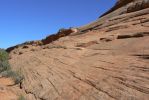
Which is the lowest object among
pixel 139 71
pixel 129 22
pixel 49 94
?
pixel 49 94

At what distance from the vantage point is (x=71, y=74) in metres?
14.4

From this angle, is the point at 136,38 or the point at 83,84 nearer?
the point at 83,84

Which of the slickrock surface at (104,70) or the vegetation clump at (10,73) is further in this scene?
the vegetation clump at (10,73)

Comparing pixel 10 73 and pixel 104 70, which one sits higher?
pixel 104 70

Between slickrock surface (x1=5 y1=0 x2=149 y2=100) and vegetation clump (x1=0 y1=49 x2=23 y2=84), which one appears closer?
slickrock surface (x1=5 y1=0 x2=149 y2=100)

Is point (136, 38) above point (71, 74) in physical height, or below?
above

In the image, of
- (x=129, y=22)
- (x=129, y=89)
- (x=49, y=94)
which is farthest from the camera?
(x=129, y=22)

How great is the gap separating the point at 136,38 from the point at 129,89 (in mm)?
5910

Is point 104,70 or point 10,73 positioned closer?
point 104,70

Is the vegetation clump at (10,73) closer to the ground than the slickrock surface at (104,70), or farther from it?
closer to the ground

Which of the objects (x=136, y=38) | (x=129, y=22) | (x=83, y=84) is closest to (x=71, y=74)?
(x=83, y=84)

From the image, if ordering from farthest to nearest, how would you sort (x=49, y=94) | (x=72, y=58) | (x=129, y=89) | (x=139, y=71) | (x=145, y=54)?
1. (x=72, y=58)
2. (x=49, y=94)
3. (x=145, y=54)
4. (x=139, y=71)
5. (x=129, y=89)

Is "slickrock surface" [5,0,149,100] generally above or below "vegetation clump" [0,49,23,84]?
above

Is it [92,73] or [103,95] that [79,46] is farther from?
[103,95]
